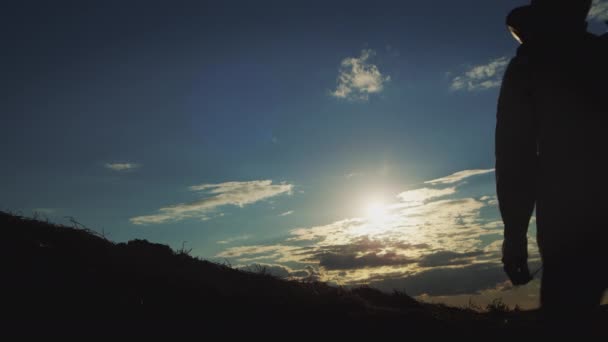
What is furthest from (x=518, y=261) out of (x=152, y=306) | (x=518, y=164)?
(x=152, y=306)

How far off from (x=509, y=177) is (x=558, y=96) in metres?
0.55

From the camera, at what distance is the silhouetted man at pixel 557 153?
7.26ft

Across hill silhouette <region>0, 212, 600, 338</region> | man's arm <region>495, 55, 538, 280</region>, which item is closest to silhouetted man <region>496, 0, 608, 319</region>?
man's arm <region>495, 55, 538, 280</region>

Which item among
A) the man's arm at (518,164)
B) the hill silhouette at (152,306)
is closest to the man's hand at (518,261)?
the man's arm at (518,164)

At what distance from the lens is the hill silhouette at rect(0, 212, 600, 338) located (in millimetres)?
4047

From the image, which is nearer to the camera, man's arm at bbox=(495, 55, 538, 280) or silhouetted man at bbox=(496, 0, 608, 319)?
silhouetted man at bbox=(496, 0, 608, 319)

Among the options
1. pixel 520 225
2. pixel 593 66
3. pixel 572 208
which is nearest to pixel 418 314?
pixel 520 225

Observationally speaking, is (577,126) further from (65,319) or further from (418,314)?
(65,319)

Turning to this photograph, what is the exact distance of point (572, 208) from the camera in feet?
7.32

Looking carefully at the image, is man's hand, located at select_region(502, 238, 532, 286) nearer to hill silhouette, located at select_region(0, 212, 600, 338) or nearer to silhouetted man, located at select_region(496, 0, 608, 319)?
silhouetted man, located at select_region(496, 0, 608, 319)

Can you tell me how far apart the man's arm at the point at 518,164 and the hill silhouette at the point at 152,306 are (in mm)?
2409

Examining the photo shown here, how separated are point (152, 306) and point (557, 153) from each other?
13.7ft

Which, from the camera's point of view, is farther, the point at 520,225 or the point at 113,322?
the point at 113,322

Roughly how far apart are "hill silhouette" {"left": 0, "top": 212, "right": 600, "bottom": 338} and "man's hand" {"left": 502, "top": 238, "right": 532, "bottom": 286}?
229 centimetres
